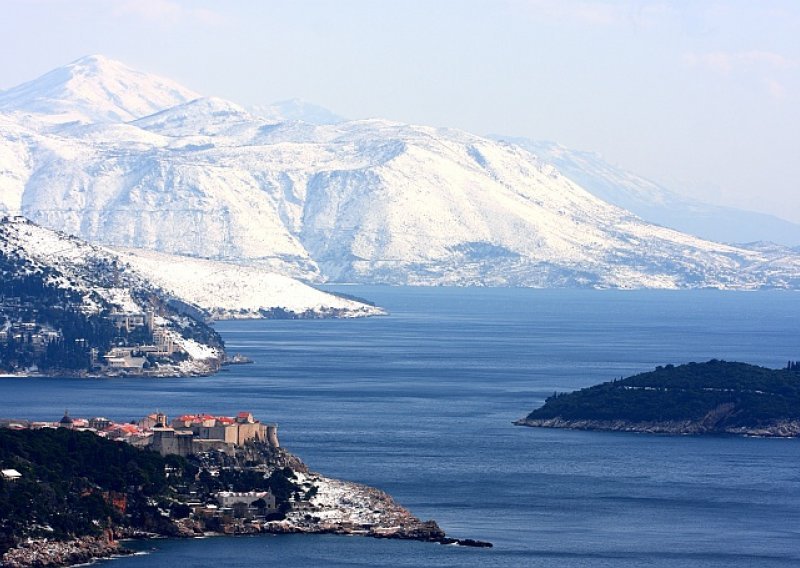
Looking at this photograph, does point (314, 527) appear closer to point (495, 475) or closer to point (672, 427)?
point (495, 475)

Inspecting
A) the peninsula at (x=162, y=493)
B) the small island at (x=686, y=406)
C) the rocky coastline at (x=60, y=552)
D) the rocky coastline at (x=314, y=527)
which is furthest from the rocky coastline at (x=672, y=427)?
the rocky coastline at (x=60, y=552)

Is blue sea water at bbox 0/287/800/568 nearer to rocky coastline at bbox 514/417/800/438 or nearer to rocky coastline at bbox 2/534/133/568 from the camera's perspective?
rocky coastline at bbox 2/534/133/568

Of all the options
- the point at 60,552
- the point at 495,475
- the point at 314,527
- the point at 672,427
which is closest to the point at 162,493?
the point at 314,527

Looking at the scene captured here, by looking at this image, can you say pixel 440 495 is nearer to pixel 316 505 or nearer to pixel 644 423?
pixel 316 505

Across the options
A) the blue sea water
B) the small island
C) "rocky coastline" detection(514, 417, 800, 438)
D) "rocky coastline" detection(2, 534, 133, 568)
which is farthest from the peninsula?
the small island

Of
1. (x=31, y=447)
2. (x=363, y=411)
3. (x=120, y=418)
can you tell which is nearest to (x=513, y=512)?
(x=31, y=447)

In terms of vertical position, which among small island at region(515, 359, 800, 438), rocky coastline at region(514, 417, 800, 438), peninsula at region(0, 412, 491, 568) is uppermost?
small island at region(515, 359, 800, 438)
